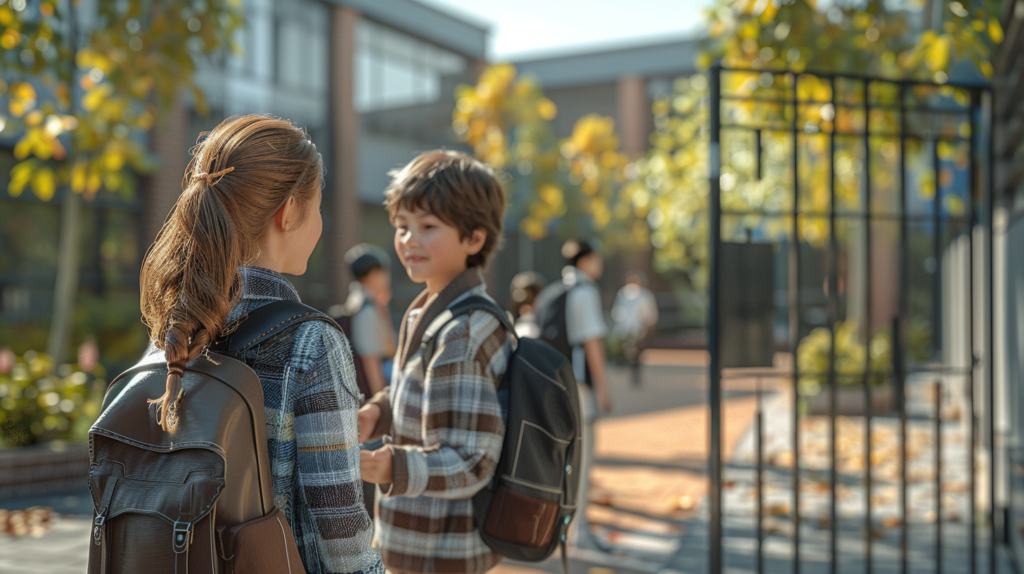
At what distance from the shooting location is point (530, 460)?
1981 millimetres

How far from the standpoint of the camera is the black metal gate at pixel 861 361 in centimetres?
378

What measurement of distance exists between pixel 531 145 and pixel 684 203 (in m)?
4.68

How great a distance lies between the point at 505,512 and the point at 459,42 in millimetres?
→ 25195

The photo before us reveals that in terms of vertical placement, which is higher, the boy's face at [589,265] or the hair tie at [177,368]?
the boy's face at [589,265]

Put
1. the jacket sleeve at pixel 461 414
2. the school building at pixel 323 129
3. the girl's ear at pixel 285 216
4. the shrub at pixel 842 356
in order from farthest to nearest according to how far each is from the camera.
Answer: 1. the school building at pixel 323 129
2. the shrub at pixel 842 356
3. the jacket sleeve at pixel 461 414
4. the girl's ear at pixel 285 216

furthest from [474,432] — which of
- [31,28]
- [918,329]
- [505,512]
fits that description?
[918,329]

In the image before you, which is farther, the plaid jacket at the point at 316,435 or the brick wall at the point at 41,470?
the brick wall at the point at 41,470

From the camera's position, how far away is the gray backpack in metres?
1.98

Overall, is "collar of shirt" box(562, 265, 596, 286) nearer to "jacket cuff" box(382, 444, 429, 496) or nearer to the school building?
"jacket cuff" box(382, 444, 429, 496)

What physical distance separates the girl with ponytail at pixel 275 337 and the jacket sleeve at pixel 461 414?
20.9 inches

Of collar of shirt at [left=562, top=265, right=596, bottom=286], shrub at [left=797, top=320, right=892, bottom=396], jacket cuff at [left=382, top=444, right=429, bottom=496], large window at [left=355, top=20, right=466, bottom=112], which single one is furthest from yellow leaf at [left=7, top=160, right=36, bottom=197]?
large window at [left=355, top=20, right=466, bottom=112]

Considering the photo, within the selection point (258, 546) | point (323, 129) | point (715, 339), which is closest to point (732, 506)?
point (715, 339)

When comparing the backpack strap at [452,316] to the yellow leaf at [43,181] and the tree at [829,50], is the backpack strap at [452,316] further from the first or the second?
the yellow leaf at [43,181]

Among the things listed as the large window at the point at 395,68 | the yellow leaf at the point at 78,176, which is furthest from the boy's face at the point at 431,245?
the large window at the point at 395,68
